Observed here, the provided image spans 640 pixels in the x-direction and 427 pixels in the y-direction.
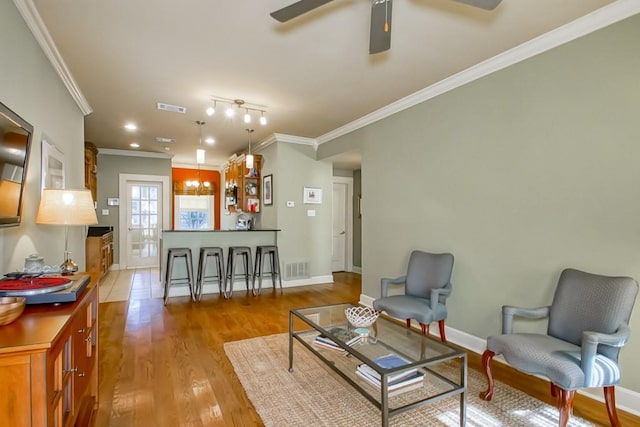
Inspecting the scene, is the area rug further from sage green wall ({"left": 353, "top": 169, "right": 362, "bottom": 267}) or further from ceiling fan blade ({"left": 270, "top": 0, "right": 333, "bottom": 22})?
sage green wall ({"left": 353, "top": 169, "right": 362, "bottom": 267})

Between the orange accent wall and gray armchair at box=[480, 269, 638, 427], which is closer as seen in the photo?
gray armchair at box=[480, 269, 638, 427]

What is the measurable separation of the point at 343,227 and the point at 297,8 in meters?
5.65

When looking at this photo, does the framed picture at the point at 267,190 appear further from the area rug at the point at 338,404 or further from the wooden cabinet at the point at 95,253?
the area rug at the point at 338,404

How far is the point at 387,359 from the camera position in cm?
186

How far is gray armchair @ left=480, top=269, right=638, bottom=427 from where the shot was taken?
1.72 meters

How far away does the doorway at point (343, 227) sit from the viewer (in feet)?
23.1

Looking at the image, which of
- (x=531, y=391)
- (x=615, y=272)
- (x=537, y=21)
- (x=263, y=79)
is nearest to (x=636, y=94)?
(x=537, y=21)

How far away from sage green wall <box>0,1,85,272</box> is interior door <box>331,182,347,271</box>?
4696 millimetres

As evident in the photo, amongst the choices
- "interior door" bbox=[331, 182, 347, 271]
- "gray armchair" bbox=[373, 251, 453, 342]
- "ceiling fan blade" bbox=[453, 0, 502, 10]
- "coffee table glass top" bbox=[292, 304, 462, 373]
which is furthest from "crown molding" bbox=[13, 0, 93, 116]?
"interior door" bbox=[331, 182, 347, 271]

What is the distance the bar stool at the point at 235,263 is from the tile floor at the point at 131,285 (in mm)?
1047

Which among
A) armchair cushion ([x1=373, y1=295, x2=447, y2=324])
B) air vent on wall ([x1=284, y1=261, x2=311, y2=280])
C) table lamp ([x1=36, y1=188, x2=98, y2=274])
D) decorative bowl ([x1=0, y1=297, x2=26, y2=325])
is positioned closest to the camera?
decorative bowl ([x1=0, y1=297, x2=26, y2=325])

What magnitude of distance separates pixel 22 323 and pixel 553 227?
308cm

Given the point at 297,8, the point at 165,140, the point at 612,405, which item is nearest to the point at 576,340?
the point at 612,405

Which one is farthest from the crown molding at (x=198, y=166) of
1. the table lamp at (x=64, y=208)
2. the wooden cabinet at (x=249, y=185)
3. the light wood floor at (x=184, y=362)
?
the table lamp at (x=64, y=208)
